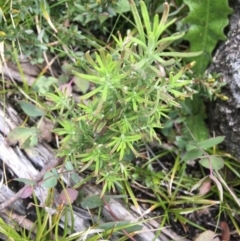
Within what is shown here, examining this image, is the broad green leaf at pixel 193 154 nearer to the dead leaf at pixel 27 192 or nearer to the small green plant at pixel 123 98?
the small green plant at pixel 123 98

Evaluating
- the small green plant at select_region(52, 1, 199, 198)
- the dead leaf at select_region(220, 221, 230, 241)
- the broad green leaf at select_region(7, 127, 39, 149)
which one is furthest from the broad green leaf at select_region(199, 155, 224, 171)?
the broad green leaf at select_region(7, 127, 39, 149)

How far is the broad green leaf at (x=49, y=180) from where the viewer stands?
5.72 ft

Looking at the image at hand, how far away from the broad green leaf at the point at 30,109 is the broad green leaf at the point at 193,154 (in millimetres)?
611

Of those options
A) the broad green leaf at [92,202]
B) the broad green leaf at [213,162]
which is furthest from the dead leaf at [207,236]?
the broad green leaf at [92,202]

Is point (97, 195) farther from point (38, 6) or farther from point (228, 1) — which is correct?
point (228, 1)

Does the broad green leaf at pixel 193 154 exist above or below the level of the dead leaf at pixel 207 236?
above

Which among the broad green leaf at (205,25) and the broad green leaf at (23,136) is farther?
the broad green leaf at (205,25)

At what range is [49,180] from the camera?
1.75m

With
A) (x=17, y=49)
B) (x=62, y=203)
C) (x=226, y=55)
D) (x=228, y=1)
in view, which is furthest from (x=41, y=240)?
(x=228, y=1)

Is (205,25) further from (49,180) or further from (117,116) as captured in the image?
(49,180)

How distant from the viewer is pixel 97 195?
185 centimetres

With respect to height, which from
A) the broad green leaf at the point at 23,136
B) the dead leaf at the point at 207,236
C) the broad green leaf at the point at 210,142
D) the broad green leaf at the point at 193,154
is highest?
the broad green leaf at the point at 23,136

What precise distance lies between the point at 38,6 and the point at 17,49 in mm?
193

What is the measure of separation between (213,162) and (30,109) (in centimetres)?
77
